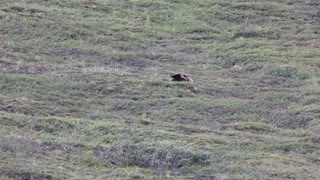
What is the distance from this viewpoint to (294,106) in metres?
20.1

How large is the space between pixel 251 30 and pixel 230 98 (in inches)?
365

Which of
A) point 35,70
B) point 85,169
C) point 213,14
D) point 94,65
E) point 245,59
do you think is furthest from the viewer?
point 213,14

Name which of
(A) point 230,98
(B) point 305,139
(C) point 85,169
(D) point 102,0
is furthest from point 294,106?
(D) point 102,0

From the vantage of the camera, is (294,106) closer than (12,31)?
Yes

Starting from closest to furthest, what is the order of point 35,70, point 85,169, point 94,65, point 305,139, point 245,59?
1. point 85,169
2. point 305,139
3. point 35,70
4. point 94,65
5. point 245,59

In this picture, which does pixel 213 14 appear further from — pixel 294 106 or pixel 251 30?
pixel 294 106

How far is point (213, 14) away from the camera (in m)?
31.9

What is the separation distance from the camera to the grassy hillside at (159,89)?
13820 mm

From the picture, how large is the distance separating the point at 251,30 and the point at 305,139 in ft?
43.1

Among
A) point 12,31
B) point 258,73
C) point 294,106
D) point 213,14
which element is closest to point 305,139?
point 294,106

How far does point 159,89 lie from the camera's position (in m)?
20.7

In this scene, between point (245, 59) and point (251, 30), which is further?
point (251, 30)

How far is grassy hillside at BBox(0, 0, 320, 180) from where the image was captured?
13.8 metres

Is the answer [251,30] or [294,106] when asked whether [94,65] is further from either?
[251,30]
